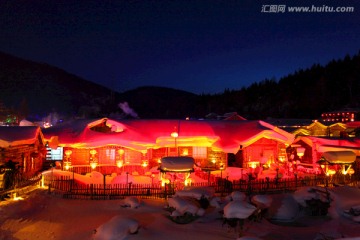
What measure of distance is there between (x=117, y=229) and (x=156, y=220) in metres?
3.27

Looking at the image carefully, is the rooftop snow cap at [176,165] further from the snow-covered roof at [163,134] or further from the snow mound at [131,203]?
the snow-covered roof at [163,134]

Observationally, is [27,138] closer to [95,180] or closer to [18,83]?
[95,180]

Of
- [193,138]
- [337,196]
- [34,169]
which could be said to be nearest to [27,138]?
[34,169]

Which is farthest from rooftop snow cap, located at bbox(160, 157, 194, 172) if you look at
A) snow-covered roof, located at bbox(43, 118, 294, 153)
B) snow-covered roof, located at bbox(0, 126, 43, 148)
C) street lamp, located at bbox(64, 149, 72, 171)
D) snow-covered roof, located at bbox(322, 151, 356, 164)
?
snow-covered roof, located at bbox(322, 151, 356, 164)

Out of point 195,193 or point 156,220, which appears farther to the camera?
point 195,193

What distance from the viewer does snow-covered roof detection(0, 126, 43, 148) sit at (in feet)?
62.0

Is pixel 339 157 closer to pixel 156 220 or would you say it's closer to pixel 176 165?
pixel 176 165

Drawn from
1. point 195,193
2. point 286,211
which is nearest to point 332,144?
point 286,211

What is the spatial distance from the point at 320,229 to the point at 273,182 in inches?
230

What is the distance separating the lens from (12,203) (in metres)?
15.5

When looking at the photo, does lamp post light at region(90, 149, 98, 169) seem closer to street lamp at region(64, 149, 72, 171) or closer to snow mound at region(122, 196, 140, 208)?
street lamp at region(64, 149, 72, 171)

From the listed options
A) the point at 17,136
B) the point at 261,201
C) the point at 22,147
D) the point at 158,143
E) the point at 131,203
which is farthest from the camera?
the point at 158,143

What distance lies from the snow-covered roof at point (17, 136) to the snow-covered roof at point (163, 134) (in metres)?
2.81

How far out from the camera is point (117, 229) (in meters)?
11.2
